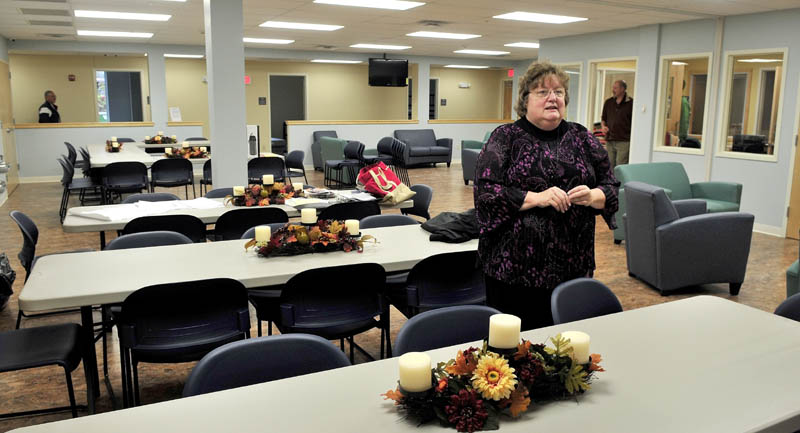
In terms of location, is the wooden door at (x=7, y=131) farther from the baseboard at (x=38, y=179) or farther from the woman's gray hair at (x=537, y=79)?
the woman's gray hair at (x=537, y=79)

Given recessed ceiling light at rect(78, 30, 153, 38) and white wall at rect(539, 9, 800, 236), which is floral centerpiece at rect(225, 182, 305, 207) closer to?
white wall at rect(539, 9, 800, 236)

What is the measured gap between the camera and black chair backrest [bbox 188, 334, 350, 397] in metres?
1.82

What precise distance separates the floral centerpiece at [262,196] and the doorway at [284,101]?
1265 cm

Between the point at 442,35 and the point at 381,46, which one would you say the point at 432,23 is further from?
the point at 381,46

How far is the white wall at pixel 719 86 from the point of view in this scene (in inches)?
295

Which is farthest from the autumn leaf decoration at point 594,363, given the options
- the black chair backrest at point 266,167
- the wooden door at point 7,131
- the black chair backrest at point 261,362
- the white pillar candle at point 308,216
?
the wooden door at point 7,131

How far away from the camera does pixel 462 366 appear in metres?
1.59

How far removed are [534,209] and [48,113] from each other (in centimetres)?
1293

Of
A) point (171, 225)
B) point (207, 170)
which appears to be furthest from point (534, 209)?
point (207, 170)

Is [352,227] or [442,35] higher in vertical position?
[442,35]

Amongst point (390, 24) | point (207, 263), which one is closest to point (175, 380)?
point (207, 263)

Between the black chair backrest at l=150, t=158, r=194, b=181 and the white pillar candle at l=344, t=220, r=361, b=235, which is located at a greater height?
the white pillar candle at l=344, t=220, r=361, b=235

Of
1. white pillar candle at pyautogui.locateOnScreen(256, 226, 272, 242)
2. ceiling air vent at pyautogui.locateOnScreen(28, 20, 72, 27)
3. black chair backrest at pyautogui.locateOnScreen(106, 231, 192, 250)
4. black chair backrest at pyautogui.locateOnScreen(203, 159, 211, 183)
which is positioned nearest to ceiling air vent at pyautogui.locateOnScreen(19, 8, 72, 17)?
ceiling air vent at pyautogui.locateOnScreen(28, 20, 72, 27)

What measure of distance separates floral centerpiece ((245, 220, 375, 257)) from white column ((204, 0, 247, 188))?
3105 mm
